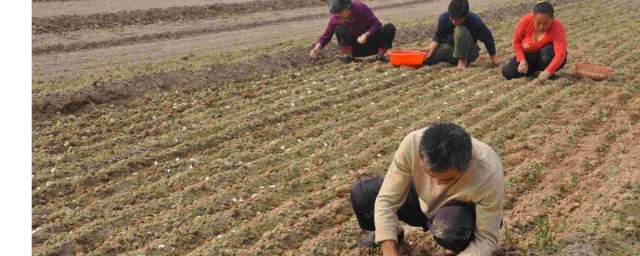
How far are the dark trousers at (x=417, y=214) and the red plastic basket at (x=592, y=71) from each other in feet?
13.0

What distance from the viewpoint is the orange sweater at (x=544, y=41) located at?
6.80 metres

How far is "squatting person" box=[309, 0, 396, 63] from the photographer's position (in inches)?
320

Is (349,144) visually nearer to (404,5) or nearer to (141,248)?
(141,248)

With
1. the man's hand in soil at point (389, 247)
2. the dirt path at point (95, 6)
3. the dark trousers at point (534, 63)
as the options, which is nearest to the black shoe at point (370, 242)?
the man's hand in soil at point (389, 247)

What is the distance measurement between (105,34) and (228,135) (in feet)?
17.5

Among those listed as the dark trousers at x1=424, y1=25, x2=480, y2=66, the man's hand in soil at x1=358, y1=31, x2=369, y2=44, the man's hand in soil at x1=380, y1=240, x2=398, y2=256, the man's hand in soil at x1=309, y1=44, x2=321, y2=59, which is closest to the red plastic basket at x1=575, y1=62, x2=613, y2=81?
the dark trousers at x1=424, y1=25, x2=480, y2=66

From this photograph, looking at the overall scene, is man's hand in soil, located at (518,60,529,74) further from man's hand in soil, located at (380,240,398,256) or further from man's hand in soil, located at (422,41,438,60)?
man's hand in soil, located at (380,240,398,256)

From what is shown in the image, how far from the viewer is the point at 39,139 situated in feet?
18.8

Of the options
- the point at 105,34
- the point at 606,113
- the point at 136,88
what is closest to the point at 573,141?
the point at 606,113

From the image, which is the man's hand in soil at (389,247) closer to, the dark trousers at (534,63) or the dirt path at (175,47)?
the dark trousers at (534,63)

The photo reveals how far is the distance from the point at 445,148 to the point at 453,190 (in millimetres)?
437

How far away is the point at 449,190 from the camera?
3361mm

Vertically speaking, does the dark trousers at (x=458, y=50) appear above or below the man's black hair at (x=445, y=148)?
below

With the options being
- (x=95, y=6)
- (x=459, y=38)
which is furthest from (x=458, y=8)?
(x=95, y=6)
